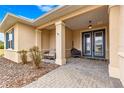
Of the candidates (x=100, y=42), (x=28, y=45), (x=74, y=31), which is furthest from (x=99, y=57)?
(x=28, y=45)

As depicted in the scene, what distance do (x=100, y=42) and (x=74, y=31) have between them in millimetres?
3026

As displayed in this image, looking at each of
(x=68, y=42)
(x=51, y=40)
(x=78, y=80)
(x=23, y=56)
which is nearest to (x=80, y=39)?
(x=68, y=42)

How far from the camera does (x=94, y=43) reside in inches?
380

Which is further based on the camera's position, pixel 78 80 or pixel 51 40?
pixel 51 40

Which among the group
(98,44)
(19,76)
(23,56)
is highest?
(98,44)

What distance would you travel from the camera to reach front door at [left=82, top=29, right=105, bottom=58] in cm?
913

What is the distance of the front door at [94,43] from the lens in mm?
9133

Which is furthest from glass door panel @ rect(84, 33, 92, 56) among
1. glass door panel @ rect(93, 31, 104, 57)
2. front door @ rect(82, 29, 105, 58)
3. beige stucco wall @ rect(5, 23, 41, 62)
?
beige stucco wall @ rect(5, 23, 41, 62)

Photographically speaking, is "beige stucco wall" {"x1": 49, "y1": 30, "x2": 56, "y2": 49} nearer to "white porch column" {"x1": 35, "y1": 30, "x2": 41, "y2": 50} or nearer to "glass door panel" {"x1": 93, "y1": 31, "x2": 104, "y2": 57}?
"white porch column" {"x1": 35, "y1": 30, "x2": 41, "y2": 50}

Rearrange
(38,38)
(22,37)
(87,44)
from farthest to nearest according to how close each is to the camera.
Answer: (87,44)
(38,38)
(22,37)

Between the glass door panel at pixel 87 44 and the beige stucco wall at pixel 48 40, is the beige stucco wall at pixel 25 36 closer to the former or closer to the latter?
the beige stucco wall at pixel 48 40

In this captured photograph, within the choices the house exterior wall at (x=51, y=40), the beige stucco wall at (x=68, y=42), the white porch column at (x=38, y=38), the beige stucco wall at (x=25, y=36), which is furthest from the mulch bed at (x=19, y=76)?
the house exterior wall at (x=51, y=40)

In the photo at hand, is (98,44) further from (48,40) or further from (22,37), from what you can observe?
(22,37)
